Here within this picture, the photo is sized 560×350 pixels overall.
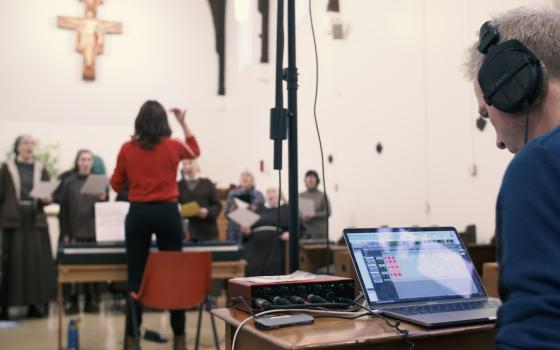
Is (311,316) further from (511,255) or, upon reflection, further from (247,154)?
(247,154)

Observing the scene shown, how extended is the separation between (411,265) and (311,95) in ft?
20.5

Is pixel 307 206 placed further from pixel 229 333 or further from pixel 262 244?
pixel 229 333

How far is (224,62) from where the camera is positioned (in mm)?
10516

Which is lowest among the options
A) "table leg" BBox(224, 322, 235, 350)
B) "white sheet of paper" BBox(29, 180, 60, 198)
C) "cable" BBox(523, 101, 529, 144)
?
"table leg" BBox(224, 322, 235, 350)

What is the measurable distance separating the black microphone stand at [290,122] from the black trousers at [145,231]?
162 centimetres

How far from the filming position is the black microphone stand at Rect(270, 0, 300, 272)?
1.67 m

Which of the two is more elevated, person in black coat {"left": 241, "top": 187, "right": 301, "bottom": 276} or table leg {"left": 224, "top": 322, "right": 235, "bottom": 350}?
table leg {"left": 224, "top": 322, "right": 235, "bottom": 350}

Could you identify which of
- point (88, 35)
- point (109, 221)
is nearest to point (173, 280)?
point (109, 221)

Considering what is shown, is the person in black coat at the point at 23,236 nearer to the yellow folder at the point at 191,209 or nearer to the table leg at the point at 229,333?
the yellow folder at the point at 191,209

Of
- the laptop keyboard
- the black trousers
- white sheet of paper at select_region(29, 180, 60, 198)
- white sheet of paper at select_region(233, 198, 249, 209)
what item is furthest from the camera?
white sheet of paper at select_region(233, 198, 249, 209)

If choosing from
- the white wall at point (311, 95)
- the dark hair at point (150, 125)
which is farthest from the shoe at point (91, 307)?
the white wall at point (311, 95)

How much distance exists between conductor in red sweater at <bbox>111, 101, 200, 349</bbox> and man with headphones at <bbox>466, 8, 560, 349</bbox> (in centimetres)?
244

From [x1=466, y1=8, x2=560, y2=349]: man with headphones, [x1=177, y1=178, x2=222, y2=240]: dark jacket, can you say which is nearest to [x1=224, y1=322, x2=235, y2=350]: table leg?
[x1=466, y1=8, x2=560, y2=349]: man with headphones

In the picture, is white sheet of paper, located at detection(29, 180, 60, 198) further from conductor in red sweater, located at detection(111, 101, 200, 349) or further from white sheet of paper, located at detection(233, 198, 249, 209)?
white sheet of paper, located at detection(233, 198, 249, 209)
